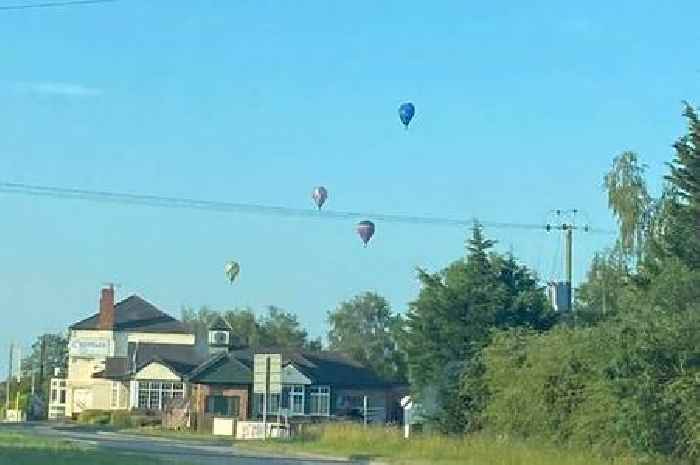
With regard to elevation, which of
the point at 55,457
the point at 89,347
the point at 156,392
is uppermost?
the point at 89,347

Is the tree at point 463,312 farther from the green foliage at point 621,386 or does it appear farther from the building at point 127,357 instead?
the building at point 127,357

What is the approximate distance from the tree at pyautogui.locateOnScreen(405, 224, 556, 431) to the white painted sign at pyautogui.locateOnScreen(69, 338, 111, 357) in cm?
6281

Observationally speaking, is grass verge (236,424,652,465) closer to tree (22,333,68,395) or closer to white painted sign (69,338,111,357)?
white painted sign (69,338,111,357)

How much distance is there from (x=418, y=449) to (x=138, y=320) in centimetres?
7642

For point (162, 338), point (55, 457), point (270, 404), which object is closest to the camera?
point (55, 457)

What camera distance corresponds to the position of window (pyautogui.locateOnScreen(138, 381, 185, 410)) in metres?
99.8

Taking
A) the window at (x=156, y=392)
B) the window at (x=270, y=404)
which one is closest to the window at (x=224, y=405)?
the window at (x=270, y=404)

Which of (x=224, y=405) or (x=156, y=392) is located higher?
(x=156, y=392)

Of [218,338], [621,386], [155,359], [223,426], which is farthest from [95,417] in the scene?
[621,386]

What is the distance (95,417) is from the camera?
319 ft

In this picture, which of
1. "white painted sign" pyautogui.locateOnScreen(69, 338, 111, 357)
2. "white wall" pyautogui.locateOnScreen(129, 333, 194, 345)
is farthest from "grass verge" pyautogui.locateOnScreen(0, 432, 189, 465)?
A: "white wall" pyautogui.locateOnScreen(129, 333, 194, 345)

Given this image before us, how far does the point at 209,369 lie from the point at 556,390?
5007 centimetres

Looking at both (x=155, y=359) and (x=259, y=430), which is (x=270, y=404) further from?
(x=259, y=430)

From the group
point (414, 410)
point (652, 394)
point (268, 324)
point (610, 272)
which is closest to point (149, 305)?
point (268, 324)
